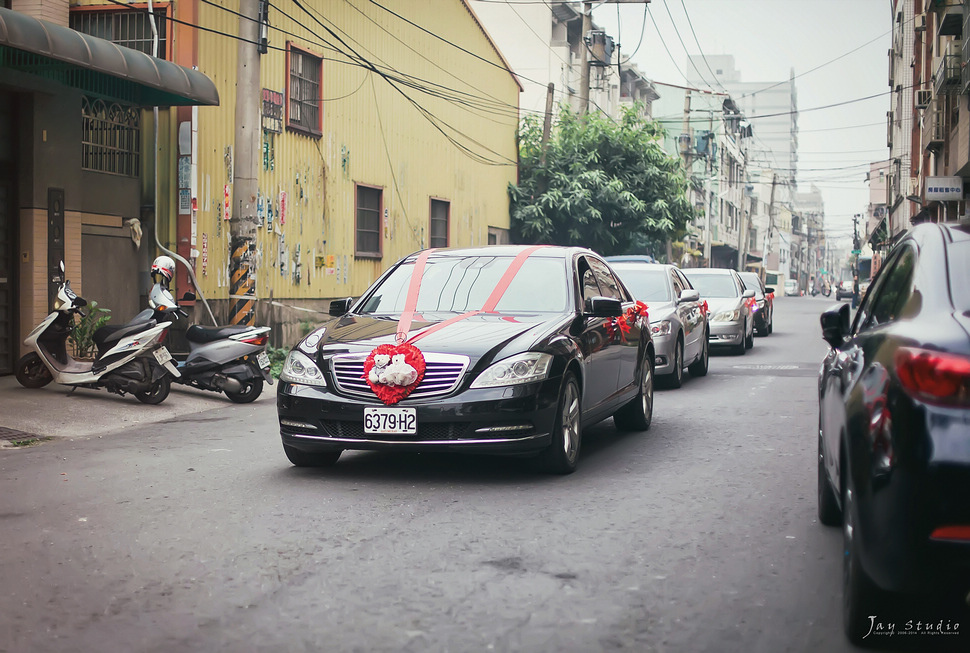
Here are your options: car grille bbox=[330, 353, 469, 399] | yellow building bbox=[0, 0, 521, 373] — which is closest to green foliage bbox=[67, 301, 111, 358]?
yellow building bbox=[0, 0, 521, 373]

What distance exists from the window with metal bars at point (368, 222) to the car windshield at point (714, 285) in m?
6.19

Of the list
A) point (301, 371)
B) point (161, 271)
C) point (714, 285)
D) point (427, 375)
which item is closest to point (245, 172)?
point (161, 271)

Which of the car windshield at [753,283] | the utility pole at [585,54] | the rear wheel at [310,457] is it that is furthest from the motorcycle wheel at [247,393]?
the utility pole at [585,54]

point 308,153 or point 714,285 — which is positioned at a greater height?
point 308,153

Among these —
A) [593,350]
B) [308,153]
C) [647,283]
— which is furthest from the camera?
[308,153]

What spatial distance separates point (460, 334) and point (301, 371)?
108 cm

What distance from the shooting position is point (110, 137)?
1409 cm

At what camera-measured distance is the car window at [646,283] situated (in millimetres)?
13969

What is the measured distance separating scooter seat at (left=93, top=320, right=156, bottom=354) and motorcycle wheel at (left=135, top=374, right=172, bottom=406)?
57 centimetres

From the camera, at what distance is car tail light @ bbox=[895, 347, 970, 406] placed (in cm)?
333

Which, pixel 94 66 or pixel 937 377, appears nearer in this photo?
pixel 937 377

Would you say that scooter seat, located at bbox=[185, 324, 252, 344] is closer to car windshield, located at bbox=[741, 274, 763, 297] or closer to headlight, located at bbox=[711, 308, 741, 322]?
headlight, located at bbox=[711, 308, 741, 322]

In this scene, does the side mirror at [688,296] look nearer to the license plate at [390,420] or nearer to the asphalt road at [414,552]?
the asphalt road at [414,552]

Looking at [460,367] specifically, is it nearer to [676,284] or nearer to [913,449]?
[913,449]
